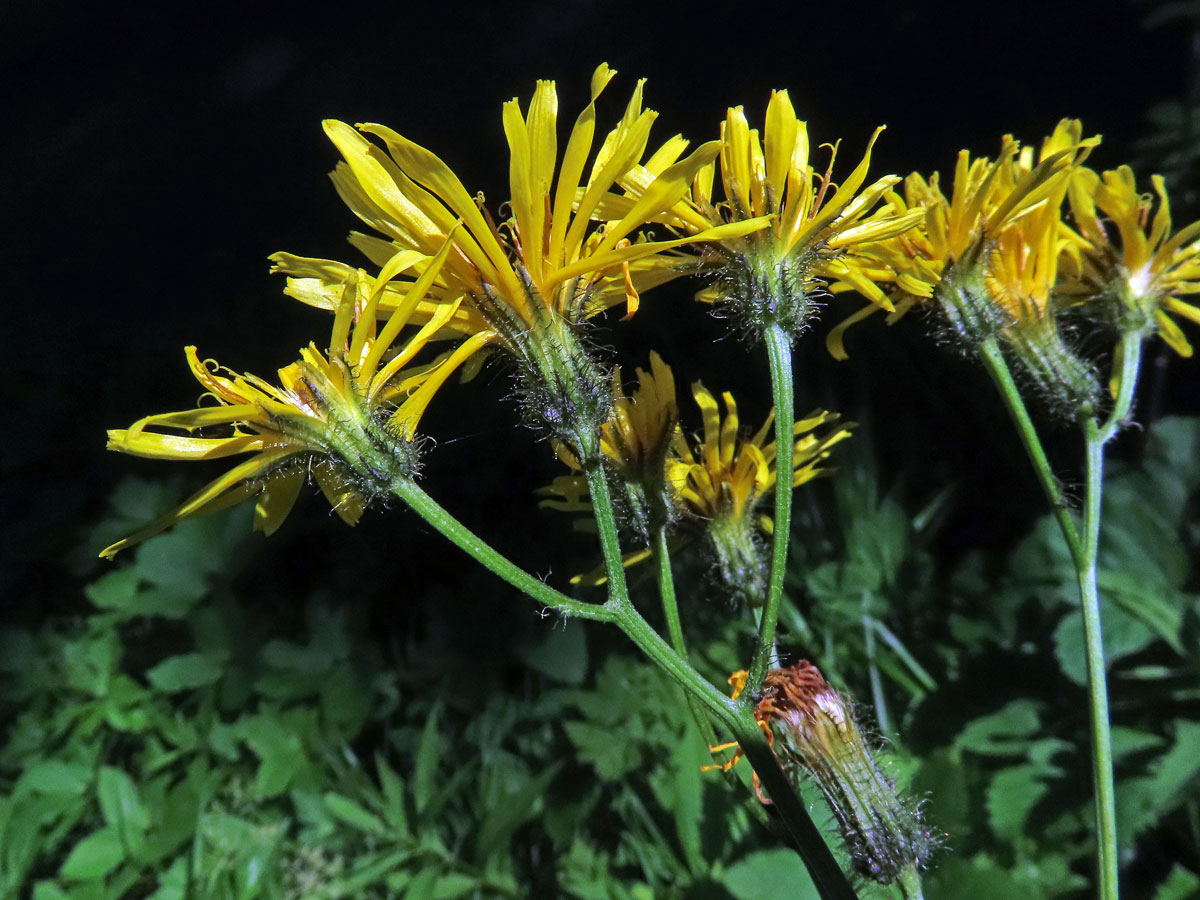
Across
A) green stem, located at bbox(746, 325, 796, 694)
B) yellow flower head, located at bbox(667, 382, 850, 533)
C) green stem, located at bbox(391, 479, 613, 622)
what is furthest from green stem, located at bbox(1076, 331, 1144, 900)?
green stem, located at bbox(391, 479, 613, 622)

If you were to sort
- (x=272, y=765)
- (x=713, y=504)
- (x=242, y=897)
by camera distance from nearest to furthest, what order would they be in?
(x=713, y=504) → (x=242, y=897) → (x=272, y=765)

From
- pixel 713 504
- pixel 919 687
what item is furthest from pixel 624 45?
pixel 713 504

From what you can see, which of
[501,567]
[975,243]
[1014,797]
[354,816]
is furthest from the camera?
[354,816]

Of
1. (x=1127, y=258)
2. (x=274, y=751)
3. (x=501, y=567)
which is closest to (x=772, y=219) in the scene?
(x=501, y=567)

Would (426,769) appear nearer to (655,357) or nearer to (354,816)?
(354,816)

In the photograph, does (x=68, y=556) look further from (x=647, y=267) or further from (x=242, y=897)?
(x=647, y=267)
